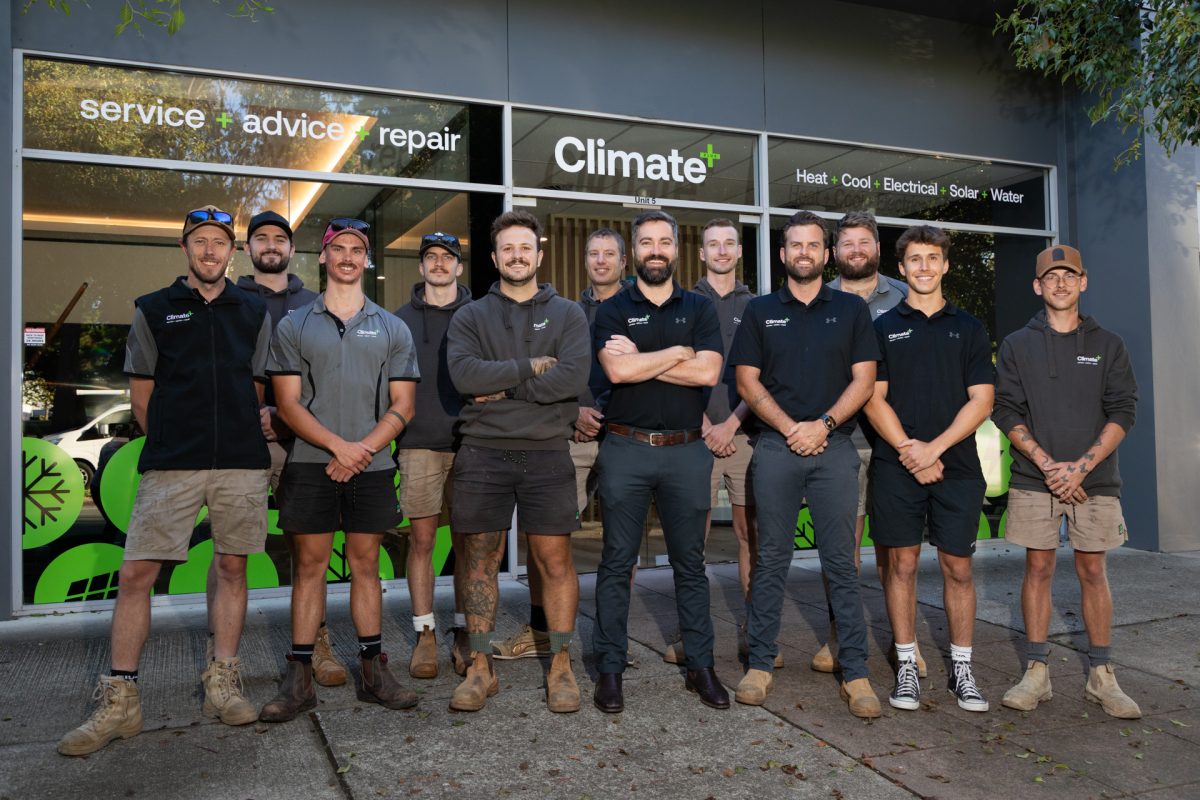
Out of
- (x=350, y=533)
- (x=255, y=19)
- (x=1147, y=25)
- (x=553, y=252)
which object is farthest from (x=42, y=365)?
(x=1147, y=25)

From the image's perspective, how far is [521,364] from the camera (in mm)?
4297

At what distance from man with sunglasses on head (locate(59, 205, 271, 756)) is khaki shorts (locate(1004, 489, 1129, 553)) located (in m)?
3.48

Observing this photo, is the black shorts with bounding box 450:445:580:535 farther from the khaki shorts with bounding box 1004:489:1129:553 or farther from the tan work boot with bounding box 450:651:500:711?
the khaki shorts with bounding box 1004:489:1129:553

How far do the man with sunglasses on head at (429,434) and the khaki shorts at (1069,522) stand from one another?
2778mm

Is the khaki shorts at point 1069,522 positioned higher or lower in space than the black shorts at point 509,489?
lower

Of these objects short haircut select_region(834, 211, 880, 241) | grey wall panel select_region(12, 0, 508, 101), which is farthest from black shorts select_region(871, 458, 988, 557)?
grey wall panel select_region(12, 0, 508, 101)

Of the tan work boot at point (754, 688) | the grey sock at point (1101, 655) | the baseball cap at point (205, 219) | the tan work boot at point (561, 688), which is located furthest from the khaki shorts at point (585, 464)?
the grey sock at point (1101, 655)

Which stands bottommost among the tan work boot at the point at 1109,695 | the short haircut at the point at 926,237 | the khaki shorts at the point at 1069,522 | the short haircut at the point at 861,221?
the tan work boot at the point at 1109,695

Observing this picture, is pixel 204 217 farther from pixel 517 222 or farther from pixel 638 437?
pixel 638 437

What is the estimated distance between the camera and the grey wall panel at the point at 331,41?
6.33 meters

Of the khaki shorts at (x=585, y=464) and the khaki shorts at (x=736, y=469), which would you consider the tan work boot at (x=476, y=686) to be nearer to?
the khaki shorts at (x=585, y=464)

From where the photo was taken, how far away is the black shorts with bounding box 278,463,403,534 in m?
4.32

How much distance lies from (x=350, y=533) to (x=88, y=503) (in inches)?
114

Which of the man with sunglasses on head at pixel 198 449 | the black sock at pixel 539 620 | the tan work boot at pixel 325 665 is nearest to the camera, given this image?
the man with sunglasses on head at pixel 198 449
